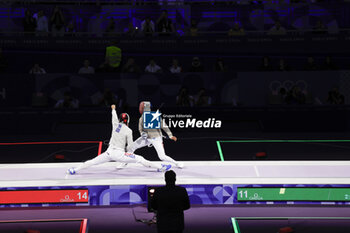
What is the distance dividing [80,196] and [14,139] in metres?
5.30

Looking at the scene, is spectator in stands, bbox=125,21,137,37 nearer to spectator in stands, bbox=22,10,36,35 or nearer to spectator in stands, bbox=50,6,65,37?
spectator in stands, bbox=50,6,65,37

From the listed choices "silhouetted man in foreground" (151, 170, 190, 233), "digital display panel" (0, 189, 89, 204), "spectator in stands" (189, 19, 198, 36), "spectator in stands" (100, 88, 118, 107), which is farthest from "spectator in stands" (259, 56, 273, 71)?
"silhouetted man in foreground" (151, 170, 190, 233)

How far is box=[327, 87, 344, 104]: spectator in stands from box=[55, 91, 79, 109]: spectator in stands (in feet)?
23.1

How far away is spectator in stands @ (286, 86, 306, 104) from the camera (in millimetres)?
13672

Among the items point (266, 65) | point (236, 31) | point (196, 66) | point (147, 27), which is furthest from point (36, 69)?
point (266, 65)

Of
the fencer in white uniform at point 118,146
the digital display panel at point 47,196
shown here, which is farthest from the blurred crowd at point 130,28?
the digital display panel at point 47,196

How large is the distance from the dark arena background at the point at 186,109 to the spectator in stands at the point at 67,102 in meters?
0.05

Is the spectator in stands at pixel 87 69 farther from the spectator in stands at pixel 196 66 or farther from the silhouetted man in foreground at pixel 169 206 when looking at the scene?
the silhouetted man in foreground at pixel 169 206

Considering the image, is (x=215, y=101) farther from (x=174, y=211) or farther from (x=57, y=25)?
(x=174, y=211)

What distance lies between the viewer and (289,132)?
13.2m

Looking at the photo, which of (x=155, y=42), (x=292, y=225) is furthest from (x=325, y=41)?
(x=292, y=225)

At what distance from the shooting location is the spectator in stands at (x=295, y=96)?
13.7 meters

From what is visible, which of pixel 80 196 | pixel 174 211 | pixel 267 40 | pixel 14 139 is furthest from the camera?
pixel 267 40

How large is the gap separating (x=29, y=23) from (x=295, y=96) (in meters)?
8.71
